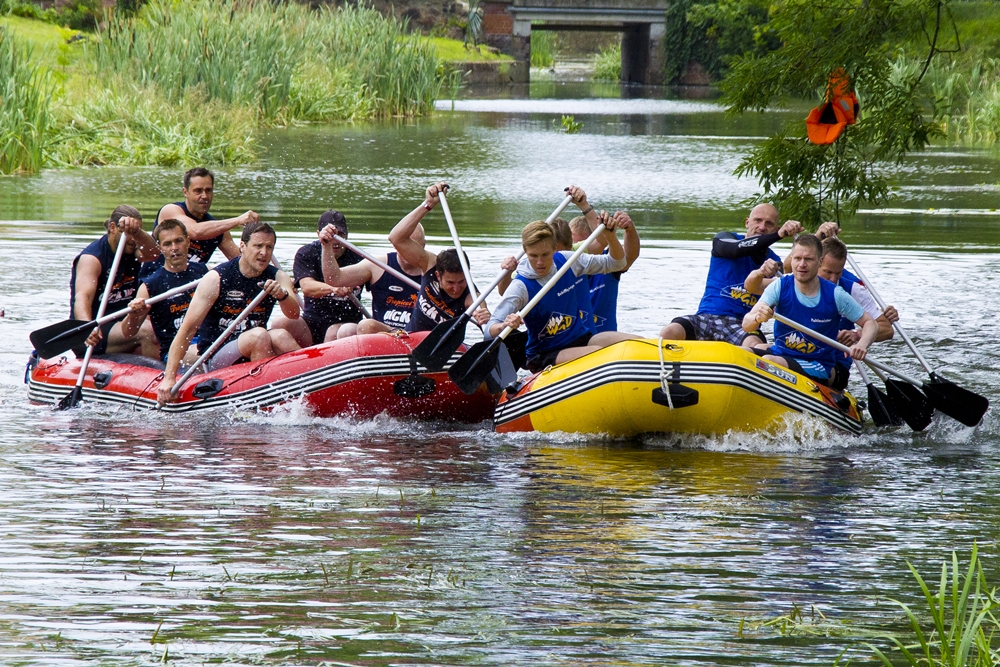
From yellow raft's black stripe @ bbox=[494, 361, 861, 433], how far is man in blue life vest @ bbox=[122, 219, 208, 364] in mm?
2510

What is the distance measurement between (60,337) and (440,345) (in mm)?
2626

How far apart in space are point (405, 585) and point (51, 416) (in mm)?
4422

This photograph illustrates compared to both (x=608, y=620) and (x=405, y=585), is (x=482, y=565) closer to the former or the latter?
(x=405, y=585)

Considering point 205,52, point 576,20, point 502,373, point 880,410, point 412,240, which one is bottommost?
point 880,410

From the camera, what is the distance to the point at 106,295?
896cm

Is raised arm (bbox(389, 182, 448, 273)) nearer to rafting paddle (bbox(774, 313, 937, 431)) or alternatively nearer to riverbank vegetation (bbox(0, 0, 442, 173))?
rafting paddle (bbox(774, 313, 937, 431))

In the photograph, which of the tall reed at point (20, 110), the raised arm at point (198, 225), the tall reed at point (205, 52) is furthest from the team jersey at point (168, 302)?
the tall reed at point (205, 52)

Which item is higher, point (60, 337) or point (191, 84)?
point (191, 84)

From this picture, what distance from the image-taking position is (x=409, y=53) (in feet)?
120

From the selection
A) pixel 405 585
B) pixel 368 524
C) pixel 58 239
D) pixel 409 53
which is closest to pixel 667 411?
pixel 368 524

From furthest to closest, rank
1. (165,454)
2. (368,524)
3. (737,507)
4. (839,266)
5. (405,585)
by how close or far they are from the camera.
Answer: (839,266)
(165,454)
(737,507)
(368,524)
(405,585)

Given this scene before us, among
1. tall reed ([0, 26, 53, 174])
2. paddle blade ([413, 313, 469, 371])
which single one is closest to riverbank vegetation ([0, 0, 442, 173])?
tall reed ([0, 26, 53, 174])

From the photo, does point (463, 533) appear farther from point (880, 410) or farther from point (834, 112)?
point (834, 112)

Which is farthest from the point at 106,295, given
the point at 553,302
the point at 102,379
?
the point at 553,302
